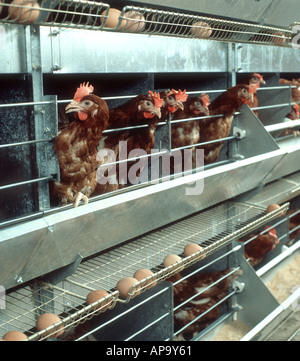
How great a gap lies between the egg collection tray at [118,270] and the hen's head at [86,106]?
21.2 inches

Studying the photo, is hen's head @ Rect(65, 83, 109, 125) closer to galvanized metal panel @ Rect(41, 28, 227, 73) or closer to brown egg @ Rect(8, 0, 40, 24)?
galvanized metal panel @ Rect(41, 28, 227, 73)

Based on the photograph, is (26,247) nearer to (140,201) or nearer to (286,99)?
(140,201)

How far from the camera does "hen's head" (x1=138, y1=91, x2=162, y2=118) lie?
178 centimetres

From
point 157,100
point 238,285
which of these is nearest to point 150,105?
point 157,100

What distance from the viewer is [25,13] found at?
3.71ft

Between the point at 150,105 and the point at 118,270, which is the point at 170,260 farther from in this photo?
the point at 150,105

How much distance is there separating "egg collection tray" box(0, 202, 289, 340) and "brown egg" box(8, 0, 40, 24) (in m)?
0.74

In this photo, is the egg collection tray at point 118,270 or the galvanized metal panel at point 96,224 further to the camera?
the egg collection tray at point 118,270

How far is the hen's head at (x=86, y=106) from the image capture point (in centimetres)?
150

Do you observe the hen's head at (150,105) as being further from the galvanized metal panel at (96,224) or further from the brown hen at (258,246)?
the brown hen at (258,246)

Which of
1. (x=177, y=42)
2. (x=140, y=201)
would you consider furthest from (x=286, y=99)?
(x=140, y=201)

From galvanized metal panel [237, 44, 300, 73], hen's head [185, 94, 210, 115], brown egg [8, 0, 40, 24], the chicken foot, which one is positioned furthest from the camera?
galvanized metal panel [237, 44, 300, 73]

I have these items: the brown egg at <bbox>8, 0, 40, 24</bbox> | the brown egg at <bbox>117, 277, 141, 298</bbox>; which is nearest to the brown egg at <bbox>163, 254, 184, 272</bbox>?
the brown egg at <bbox>117, 277, 141, 298</bbox>

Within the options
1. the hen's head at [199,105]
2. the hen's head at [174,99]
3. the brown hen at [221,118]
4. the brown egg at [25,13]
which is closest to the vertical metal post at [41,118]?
the brown egg at [25,13]
